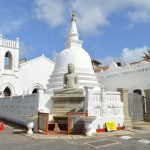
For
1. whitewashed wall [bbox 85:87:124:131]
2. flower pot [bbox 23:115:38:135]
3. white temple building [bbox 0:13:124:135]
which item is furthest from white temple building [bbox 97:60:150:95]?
flower pot [bbox 23:115:38:135]

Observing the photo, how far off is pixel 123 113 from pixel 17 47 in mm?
20980

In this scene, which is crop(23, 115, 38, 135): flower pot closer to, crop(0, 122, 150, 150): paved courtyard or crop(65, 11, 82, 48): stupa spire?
crop(0, 122, 150, 150): paved courtyard

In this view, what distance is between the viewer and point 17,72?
96.7ft

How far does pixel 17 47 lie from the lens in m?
29.5

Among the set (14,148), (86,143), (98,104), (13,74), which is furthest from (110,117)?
(13,74)

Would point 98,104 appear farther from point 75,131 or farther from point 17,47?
point 17,47

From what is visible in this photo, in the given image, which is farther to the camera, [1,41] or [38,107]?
[1,41]

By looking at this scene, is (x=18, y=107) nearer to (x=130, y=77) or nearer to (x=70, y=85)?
(x=70, y=85)

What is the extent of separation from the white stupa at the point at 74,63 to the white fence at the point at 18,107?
207 centimetres

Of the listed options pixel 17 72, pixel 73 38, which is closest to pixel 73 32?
pixel 73 38

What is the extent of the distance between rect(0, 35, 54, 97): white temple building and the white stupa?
12.6 metres

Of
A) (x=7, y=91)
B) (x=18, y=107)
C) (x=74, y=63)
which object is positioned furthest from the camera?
(x=7, y=91)

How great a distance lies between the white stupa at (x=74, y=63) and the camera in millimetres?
15180

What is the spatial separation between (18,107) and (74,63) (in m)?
4.91
